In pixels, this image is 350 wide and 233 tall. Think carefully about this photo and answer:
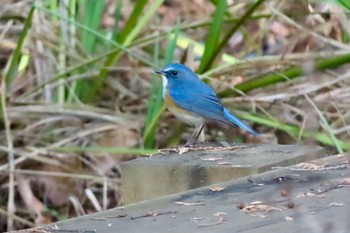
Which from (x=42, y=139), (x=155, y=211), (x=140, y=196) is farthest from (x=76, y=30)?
(x=155, y=211)

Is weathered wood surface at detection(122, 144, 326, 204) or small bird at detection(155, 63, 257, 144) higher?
small bird at detection(155, 63, 257, 144)

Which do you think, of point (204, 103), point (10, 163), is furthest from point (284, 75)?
point (10, 163)

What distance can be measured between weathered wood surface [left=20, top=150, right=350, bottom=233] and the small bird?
200cm

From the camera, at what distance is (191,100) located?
4.50 meters

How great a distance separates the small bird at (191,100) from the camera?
4.24 m

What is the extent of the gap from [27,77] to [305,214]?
357cm

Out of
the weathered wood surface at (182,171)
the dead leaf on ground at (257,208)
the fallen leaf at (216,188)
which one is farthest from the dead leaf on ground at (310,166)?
the dead leaf on ground at (257,208)

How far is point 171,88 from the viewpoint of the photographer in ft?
15.0

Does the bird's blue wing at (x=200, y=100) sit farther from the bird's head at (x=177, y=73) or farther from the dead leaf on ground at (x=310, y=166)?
the dead leaf on ground at (x=310, y=166)

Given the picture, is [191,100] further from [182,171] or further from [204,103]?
[182,171]

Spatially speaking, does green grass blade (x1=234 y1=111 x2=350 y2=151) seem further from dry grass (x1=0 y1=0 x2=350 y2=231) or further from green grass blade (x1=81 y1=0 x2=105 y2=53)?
green grass blade (x1=81 y1=0 x2=105 y2=53)

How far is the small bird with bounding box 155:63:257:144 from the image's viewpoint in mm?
4242

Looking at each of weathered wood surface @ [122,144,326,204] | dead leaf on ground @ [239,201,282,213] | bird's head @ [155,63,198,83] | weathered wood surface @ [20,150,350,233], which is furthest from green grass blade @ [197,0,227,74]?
dead leaf on ground @ [239,201,282,213]

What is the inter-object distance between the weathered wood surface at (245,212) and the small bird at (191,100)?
1995mm
